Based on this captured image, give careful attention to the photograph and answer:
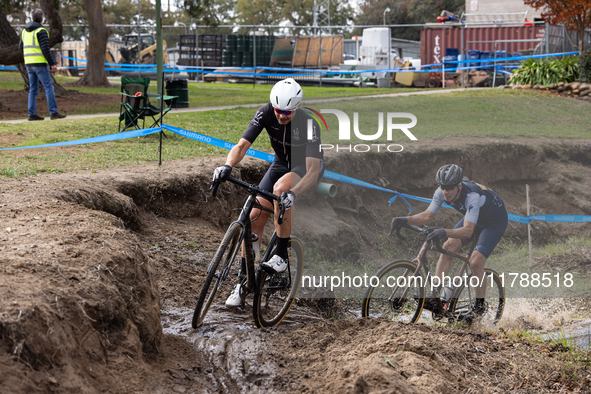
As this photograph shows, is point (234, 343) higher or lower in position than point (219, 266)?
lower

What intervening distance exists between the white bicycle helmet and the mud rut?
6.00 feet

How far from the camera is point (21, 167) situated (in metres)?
7.85

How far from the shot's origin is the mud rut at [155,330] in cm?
329

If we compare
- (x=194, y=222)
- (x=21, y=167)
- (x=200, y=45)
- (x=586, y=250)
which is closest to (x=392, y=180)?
(x=586, y=250)

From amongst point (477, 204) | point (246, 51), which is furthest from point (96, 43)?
point (477, 204)

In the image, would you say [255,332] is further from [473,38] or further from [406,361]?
[473,38]

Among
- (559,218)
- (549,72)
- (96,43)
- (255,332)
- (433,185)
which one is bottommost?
(255,332)

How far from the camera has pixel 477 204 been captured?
19.0 ft

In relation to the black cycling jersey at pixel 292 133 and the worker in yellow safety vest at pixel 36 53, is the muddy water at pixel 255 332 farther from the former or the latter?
the worker in yellow safety vest at pixel 36 53

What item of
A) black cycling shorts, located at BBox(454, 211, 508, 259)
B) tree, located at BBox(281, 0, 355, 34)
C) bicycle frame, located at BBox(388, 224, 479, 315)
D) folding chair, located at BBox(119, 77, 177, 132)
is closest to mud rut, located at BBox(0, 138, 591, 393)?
bicycle frame, located at BBox(388, 224, 479, 315)

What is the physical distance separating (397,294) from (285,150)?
199cm

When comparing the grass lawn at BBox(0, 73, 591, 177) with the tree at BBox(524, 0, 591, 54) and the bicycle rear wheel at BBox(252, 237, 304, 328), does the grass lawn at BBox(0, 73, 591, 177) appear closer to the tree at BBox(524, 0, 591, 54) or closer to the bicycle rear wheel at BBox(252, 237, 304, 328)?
the bicycle rear wheel at BBox(252, 237, 304, 328)

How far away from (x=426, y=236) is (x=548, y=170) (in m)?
6.89

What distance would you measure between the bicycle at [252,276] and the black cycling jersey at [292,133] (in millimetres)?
640
